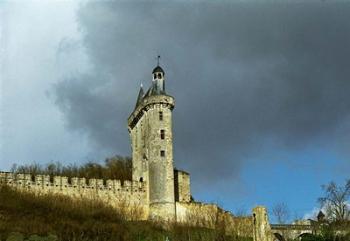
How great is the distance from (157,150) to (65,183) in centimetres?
767

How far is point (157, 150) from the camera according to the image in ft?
166

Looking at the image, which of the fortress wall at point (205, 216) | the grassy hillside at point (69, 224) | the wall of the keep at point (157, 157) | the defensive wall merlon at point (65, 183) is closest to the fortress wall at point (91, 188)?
the defensive wall merlon at point (65, 183)

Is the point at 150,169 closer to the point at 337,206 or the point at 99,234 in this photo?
the point at 99,234

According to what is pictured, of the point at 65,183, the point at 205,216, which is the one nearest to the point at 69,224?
the point at 65,183

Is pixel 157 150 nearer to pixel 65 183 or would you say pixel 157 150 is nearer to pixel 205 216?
pixel 205 216

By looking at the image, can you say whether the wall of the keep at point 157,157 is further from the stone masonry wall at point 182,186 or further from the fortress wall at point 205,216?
the stone masonry wall at point 182,186

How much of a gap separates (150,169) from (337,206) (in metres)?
16.5

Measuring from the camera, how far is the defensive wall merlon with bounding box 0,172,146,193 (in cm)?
4781

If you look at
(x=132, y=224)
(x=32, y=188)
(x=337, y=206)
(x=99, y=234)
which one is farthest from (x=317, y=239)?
(x=32, y=188)

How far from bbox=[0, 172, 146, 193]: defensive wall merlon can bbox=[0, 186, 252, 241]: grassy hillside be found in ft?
3.55

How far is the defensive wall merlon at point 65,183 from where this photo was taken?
157ft

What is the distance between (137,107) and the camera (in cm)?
5559

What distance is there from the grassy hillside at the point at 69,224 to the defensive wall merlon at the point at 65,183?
3.55 ft

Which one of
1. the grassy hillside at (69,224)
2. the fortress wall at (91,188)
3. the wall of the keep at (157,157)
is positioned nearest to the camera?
the grassy hillside at (69,224)
